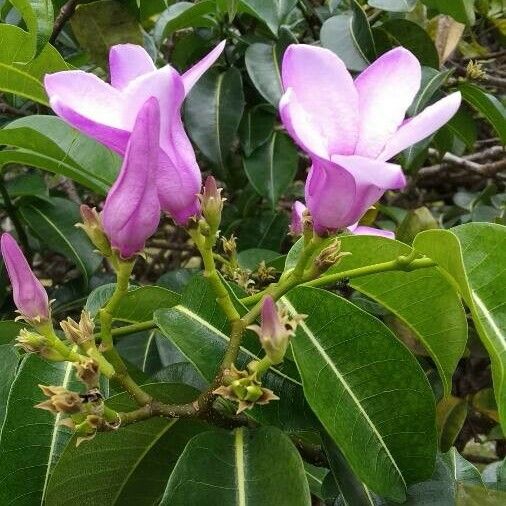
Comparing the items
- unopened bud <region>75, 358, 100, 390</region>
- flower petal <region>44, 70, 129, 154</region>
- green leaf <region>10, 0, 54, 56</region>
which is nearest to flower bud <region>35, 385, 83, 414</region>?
unopened bud <region>75, 358, 100, 390</region>

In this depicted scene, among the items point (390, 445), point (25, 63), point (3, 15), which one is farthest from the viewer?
point (3, 15)

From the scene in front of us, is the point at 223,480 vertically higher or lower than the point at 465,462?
higher

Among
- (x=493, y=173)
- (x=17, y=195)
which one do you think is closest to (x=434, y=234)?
(x=17, y=195)

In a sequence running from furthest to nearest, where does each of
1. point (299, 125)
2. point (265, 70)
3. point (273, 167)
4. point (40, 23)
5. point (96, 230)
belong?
point (273, 167), point (265, 70), point (40, 23), point (96, 230), point (299, 125)

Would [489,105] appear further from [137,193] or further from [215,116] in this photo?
[137,193]

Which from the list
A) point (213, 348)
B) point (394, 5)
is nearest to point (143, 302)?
point (213, 348)

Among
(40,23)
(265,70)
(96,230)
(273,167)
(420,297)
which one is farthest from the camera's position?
(273,167)

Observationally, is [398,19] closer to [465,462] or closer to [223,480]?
[465,462]
